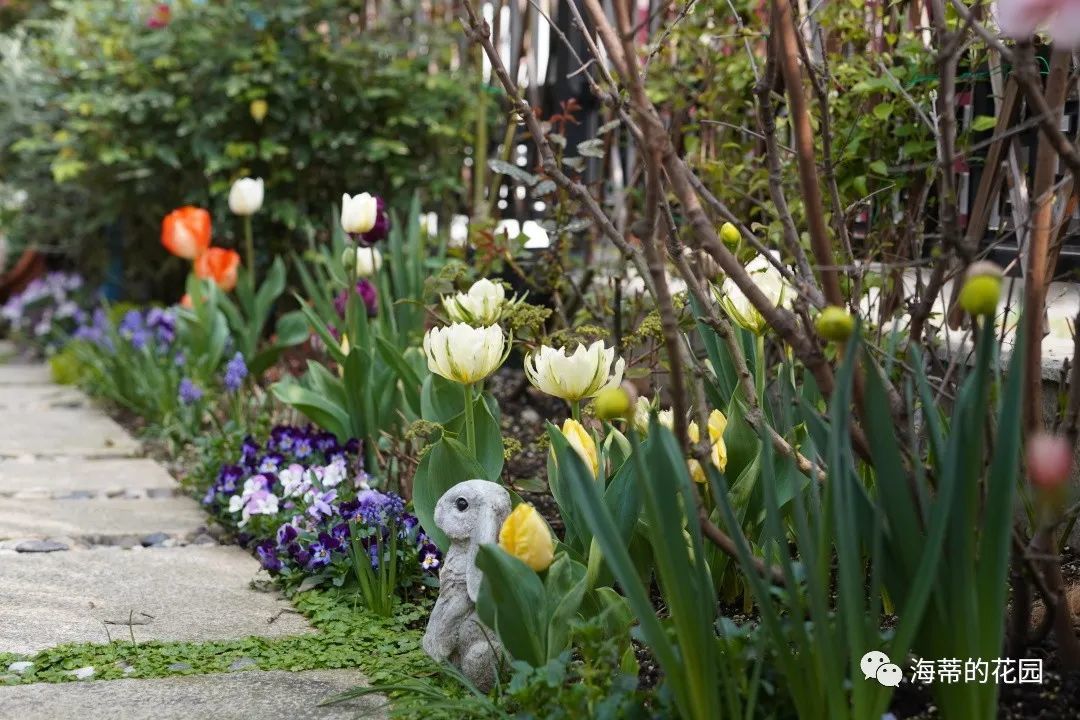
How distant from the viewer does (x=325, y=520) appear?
97.7 inches

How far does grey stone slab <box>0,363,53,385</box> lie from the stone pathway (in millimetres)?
1430

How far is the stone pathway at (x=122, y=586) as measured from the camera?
177 centimetres

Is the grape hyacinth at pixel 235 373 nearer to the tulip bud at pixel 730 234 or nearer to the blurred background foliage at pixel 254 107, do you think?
the blurred background foliage at pixel 254 107

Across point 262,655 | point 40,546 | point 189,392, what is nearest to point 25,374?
point 189,392

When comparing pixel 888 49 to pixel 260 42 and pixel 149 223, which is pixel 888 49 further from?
pixel 149 223

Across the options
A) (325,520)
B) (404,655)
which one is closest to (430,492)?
(404,655)

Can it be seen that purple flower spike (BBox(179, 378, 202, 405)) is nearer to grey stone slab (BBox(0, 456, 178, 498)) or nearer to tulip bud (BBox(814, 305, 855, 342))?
grey stone slab (BBox(0, 456, 178, 498))

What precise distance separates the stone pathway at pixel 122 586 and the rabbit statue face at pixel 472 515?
0.26 meters

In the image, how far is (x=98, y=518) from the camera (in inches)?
116

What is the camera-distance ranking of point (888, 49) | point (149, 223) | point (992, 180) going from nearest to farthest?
1. point (992, 180)
2. point (888, 49)
3. point (149, 223)

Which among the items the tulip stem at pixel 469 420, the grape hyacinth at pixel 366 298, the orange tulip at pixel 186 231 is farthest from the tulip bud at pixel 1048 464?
the orange tulip at pixel 186 231

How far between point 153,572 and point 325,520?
1.22 ft

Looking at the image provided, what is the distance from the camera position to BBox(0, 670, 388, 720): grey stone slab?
67.6 inches

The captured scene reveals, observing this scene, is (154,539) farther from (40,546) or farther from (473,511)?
(473,511)
